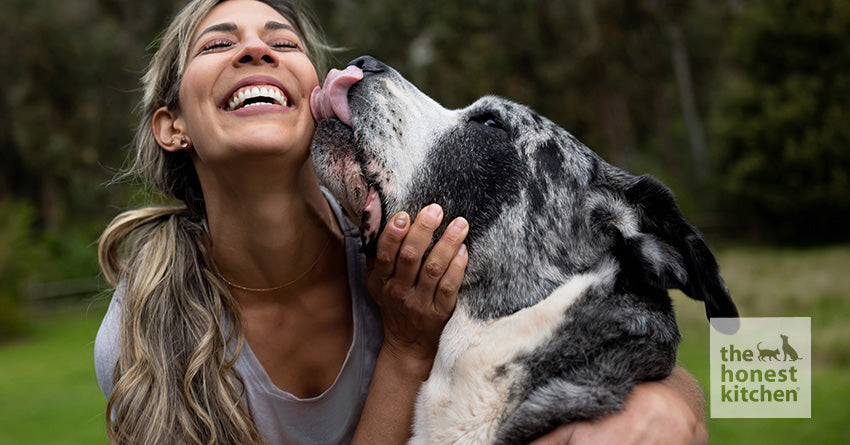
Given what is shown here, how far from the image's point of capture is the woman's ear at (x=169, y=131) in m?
2.94

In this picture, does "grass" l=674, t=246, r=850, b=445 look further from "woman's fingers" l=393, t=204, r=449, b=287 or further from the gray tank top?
the gray tank top

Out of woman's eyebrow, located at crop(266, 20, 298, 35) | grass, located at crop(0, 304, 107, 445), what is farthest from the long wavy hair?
grass, located at crop(0, 304, 107, 445)

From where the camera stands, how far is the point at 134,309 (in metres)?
2.86

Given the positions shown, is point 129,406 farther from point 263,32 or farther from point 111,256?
point 263,32

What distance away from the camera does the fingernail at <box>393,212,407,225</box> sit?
2.45m

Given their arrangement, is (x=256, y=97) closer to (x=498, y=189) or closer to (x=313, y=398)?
(x=498, y=189)

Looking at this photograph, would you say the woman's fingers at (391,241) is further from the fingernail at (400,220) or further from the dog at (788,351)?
the dog at (788,351)

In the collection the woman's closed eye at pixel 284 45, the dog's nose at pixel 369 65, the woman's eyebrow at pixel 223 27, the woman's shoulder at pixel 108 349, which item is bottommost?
the woman's shoulder at pixel 108 349

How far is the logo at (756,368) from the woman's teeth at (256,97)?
6.78 ft

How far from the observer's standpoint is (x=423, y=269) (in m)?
2.46

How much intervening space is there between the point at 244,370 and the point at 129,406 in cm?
44

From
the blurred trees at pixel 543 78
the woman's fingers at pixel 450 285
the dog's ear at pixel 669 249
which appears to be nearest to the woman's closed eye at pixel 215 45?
the woman's fingers at pixel 450 285

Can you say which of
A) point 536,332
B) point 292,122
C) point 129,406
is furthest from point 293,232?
point 536,332

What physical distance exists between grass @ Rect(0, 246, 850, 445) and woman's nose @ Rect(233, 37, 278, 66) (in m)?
2.25
